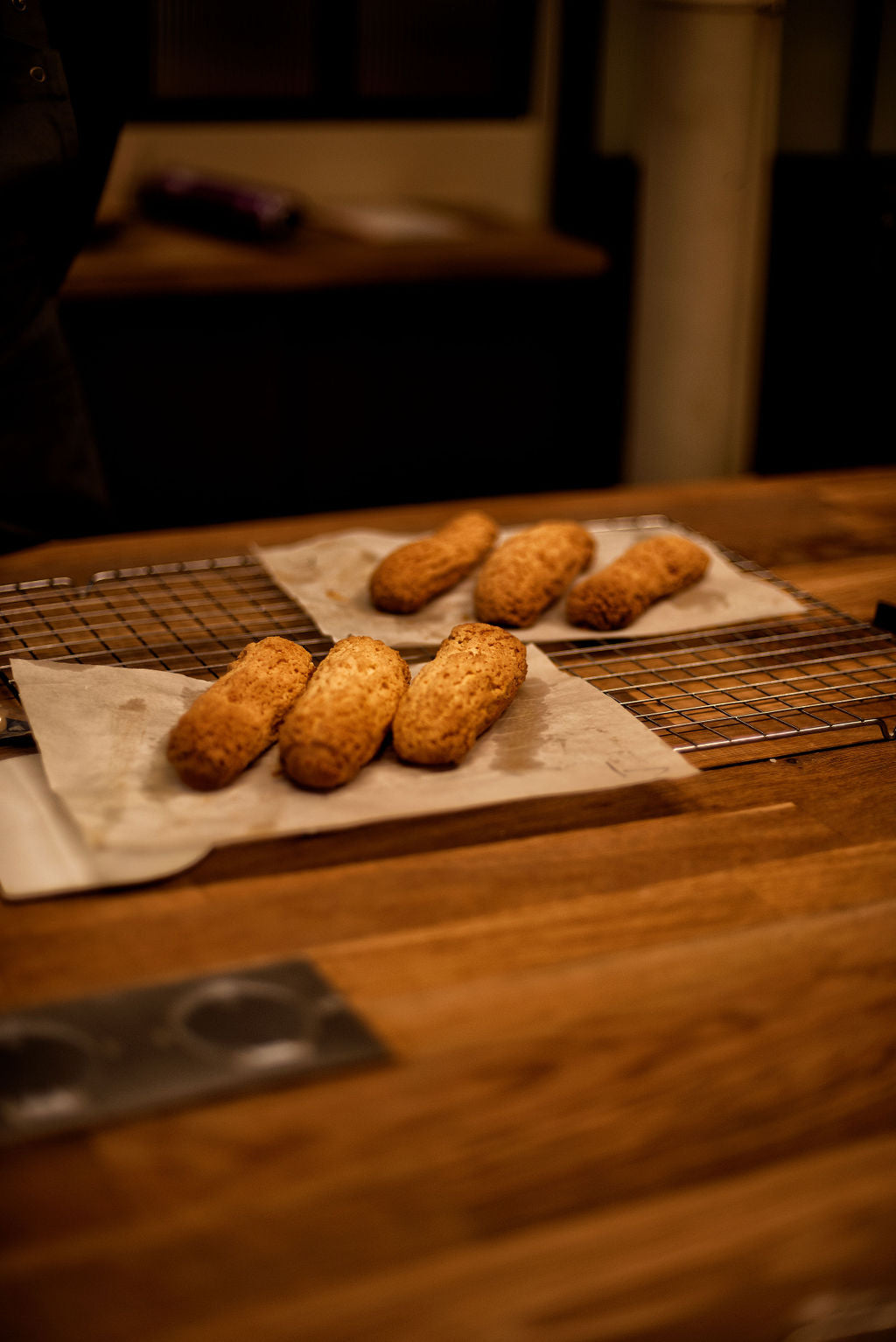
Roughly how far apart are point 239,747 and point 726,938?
13.6 inches

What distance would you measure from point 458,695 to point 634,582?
1.13ft

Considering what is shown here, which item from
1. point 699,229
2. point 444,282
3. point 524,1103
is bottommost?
point 524,1103

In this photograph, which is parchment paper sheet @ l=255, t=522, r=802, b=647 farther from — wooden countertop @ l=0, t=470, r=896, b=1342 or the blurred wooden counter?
the blurred wooden counter

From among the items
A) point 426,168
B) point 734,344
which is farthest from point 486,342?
point 426,168

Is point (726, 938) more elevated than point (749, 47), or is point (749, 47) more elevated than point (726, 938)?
point (749, 47)

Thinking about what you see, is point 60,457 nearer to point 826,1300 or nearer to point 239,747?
point 239,747

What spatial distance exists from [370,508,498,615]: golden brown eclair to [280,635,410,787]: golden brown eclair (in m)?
0.24

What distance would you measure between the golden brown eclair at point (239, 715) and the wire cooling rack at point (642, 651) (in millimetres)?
108

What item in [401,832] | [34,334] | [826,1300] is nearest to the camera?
[826,1300]

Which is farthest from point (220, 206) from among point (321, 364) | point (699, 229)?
point (699, 229)

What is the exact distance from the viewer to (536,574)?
124 cm

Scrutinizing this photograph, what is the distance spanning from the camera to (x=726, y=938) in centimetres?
76

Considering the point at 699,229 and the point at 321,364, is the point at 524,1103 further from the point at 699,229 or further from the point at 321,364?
the point at 321,364

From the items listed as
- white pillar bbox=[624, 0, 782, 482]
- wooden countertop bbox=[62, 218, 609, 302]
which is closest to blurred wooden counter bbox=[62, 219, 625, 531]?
wooden countertop bbox=[62, 218, 609, 302]
